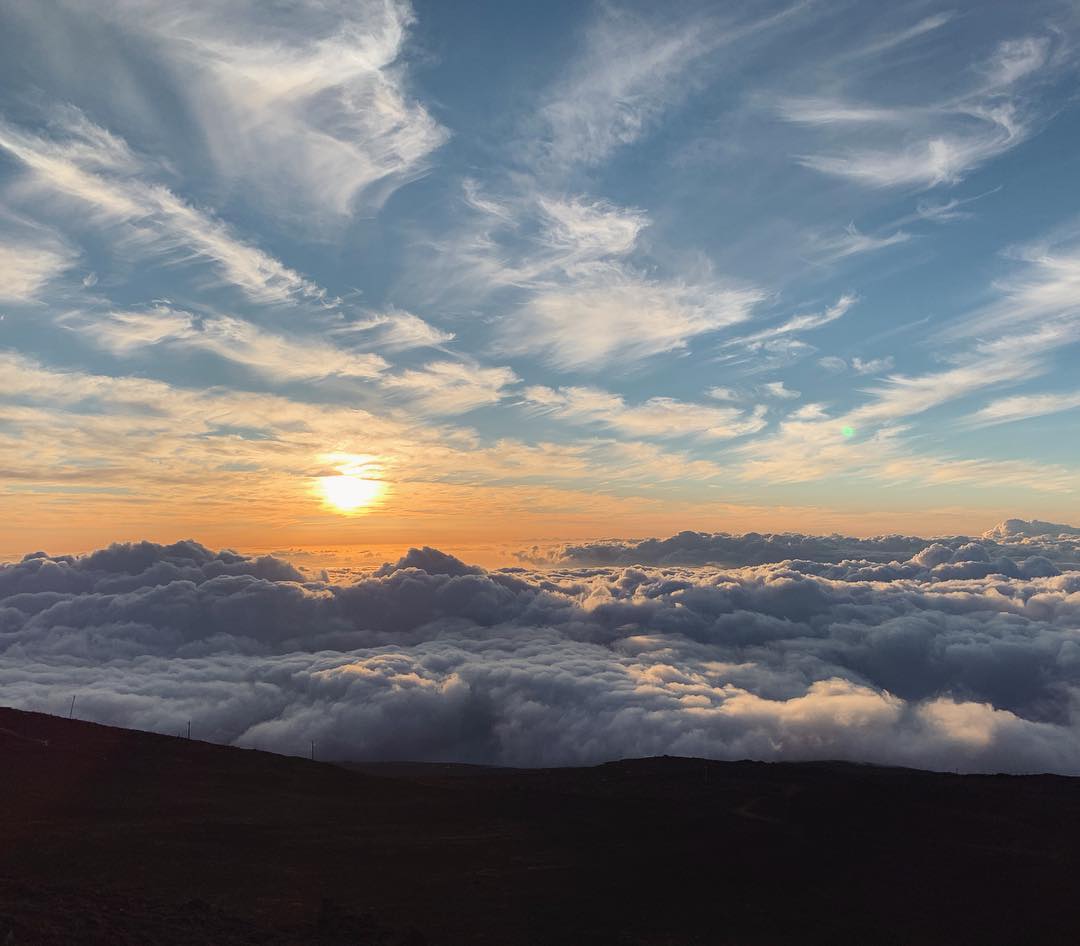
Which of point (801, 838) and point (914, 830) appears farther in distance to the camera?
point (914, 830)

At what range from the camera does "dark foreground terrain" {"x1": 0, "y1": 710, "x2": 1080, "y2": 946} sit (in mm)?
37656

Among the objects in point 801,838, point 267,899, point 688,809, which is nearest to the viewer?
point 267,899

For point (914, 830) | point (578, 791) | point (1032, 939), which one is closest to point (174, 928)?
point (1032, 939)

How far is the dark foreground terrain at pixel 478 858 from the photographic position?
37.7m

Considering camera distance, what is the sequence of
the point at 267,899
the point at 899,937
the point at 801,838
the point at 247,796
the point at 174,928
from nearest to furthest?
1. the point at 174,928
2. the point at 267,899
3. the point at 899,937
4. the point at 801,838
5. the point at 247,796

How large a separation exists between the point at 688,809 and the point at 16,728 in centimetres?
8894

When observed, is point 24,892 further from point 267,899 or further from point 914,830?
point 914,830

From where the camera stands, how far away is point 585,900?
45.1 meters

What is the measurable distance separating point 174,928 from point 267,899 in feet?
33.5

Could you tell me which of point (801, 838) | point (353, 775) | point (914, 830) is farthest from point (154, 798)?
point (914, 830)

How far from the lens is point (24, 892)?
32094 millimetres

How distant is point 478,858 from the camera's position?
53.2 m

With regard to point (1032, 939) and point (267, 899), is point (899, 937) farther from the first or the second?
point (267, 899)

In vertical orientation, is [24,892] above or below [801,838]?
above
